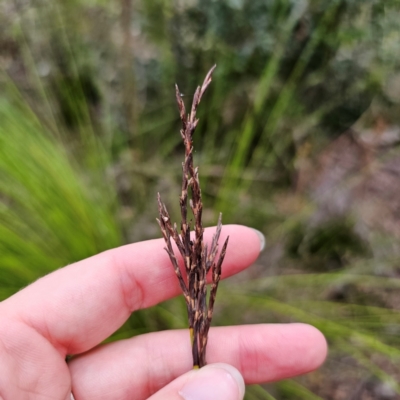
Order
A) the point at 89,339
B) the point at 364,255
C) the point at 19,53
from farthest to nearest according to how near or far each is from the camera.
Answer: the point at 19,53 < the point at 364,255 < the point at 89,339

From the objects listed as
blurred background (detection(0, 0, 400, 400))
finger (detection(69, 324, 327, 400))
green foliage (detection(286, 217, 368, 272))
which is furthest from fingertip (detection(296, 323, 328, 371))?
green foliage (detection(286, 217, 368, 272))

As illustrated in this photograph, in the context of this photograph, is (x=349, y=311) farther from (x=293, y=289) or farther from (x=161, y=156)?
(x=161, y=156)

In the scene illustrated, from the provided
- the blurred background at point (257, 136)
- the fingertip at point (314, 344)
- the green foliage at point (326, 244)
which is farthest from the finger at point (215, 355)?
the green foliage at point (326, 244)

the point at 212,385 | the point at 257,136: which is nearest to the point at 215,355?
the point at 212,385

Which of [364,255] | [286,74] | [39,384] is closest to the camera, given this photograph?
[39,384]

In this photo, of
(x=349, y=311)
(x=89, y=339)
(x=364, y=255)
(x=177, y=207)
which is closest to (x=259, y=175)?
(x=177, y=207)

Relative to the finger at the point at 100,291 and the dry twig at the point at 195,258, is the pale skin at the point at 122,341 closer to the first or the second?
the finger at the point at 100,291

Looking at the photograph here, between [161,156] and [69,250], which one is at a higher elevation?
[161,156]
